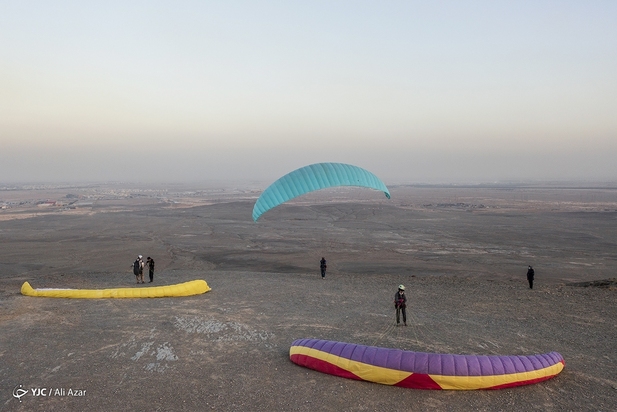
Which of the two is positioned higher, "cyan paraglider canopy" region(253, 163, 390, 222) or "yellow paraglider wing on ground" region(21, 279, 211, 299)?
"cyan paraglider canopy" region(253, 163, 390, 222)

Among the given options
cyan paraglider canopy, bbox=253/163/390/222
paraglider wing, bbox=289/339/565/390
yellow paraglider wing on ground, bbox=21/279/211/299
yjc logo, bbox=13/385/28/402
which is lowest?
yellow paraglider wing on ground, bbox=21/279/211/299

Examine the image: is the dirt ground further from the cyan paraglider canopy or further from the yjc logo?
the cyan paraglider canopy

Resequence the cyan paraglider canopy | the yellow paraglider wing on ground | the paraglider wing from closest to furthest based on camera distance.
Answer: the paraglider wing
the yellow paraglider wing on ground
the cyan paraglider canopy

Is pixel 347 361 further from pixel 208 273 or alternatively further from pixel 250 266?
pixel 250 266

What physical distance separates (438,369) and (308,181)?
841cm

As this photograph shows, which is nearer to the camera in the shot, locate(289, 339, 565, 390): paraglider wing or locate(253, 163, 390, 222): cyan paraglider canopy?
locate(289, 339, 565, 390): paraglider wing

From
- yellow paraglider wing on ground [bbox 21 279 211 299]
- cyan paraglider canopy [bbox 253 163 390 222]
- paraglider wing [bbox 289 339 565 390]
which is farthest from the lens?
cyan paraglider canopy [bbox 253 163 390 222]

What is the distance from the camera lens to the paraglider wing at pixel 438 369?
254 inches

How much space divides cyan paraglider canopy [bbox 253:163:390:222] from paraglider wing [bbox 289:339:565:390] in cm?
726

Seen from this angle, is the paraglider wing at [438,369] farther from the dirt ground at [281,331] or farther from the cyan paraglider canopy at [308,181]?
the cyan paraglider canopy at [308,181]

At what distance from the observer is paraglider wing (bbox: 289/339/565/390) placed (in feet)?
21.1

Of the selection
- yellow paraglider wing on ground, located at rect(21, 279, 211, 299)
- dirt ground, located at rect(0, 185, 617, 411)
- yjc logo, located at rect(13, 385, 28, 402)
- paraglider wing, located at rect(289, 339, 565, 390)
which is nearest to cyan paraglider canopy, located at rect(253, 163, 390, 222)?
dirt ground, located at rect(0, 185, 617, 411)

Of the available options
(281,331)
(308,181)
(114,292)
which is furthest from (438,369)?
(114,292)

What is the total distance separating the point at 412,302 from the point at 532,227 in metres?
36.0
